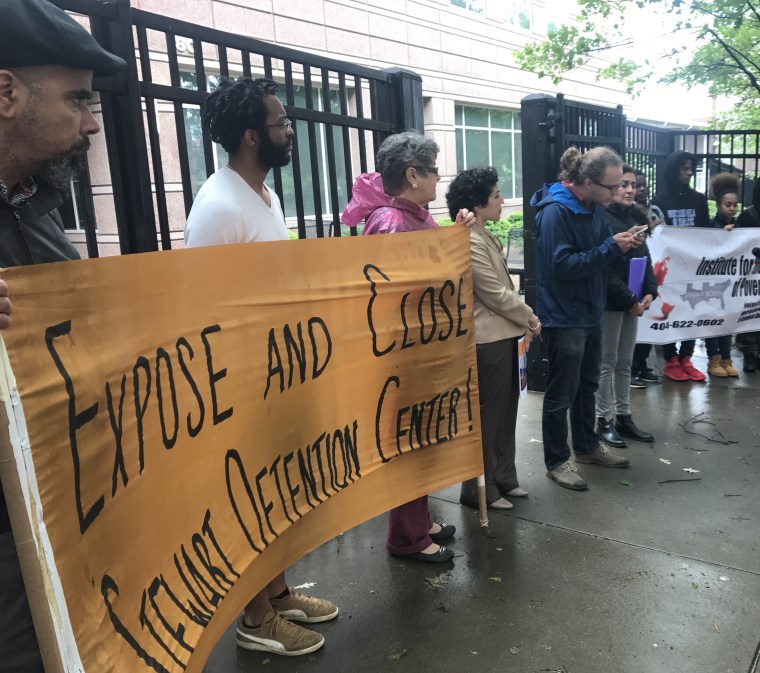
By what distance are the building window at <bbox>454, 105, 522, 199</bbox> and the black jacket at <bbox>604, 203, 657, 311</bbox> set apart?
34.7 ft

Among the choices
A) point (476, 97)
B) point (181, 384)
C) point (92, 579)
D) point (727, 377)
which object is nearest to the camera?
point (92, 579)

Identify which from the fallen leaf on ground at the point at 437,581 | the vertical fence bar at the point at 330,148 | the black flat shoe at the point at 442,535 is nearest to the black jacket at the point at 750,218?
the vertical fence bar at the point at 330,148

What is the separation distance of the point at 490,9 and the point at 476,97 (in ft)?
8.24

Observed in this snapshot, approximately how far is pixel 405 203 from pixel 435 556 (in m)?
1.77

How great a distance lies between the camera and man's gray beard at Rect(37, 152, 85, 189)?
154 cm

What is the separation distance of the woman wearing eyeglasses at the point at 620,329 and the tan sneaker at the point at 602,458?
325 millimetres

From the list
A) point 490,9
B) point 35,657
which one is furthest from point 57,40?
point 490,9

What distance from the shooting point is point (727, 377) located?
6.48m

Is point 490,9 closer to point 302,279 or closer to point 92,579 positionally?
point 302,279

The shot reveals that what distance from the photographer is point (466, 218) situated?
3430mm

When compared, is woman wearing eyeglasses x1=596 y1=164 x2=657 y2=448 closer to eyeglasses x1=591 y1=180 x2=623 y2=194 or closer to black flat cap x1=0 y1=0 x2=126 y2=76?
eyeglasses x1=591 y1=180 x2=623 y2=194

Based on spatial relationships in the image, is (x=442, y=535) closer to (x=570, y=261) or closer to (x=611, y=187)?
(x=570, y=261)

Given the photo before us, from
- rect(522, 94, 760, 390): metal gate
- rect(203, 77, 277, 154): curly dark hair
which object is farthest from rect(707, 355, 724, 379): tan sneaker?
rect(203, 77, 277, 154): curly dark hair

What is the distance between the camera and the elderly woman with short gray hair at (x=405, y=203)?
3.25 metres
